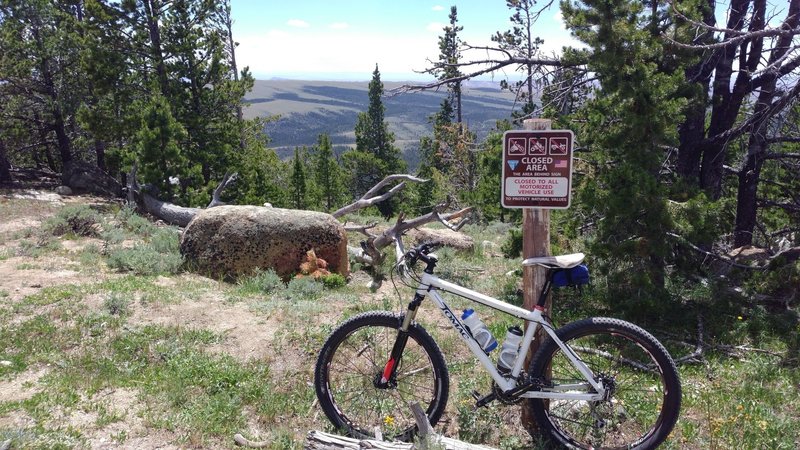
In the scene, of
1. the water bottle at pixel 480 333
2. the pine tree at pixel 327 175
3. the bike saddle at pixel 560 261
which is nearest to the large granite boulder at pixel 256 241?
the water bottle at pixel 480 333

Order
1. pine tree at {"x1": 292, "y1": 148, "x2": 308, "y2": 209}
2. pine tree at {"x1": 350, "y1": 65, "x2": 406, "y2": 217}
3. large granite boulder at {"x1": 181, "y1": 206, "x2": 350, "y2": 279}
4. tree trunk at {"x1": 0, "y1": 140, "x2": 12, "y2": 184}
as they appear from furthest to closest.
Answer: pine tree at {"x1": 350, "y1": 65, "x2": 406, "y2": 217} → pine tree at {"x1": 292, "y1": 148, "x2": 308, "y2": 209} → tree trunk at {"x1": 0, "y1": 140, "x2": 12, "y2": 184} → large granite boulder at {"x1": 181, "y1": 206, "x2": 350, "y2": 279}

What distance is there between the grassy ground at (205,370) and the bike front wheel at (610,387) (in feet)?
1.13

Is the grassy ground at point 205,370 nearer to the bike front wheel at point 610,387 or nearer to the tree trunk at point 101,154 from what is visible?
the bike front wheel at point 610,387

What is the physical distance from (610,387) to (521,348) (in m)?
0.71

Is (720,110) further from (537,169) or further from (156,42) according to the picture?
(156,42)

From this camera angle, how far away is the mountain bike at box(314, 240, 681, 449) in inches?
148

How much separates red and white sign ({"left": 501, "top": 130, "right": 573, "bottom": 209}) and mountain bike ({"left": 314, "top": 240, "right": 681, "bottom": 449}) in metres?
0.48

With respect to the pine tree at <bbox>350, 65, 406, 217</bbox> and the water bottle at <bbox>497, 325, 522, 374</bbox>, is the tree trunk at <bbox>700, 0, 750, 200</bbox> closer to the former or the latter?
the water bottle at <bbox>497, 325, 522, 374</bbox>

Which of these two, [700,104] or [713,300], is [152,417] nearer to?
[713,300]

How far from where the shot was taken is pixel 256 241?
35.4 feet

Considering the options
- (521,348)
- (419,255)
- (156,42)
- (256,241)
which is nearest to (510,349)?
(521,348)

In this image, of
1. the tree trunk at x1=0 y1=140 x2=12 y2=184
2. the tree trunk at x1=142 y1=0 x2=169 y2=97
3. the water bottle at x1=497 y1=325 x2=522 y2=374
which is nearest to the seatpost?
the water bottle at x1=497 y1=325 x2=522 y2=374

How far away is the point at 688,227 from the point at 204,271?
8.91m

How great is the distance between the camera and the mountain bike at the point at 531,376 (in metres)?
3.77
